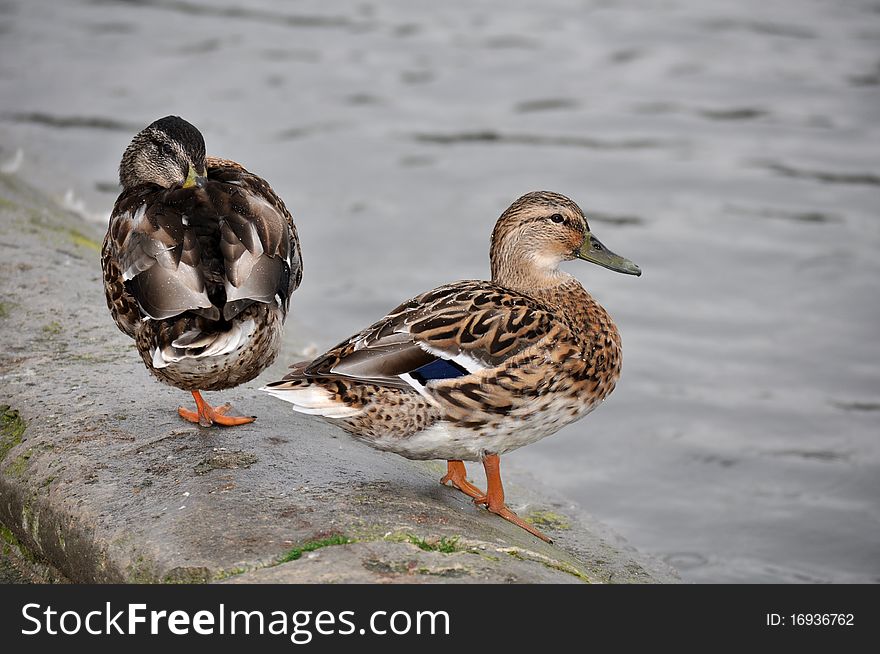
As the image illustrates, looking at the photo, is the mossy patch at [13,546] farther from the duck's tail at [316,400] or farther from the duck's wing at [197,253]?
the duck's tail at [316,400]

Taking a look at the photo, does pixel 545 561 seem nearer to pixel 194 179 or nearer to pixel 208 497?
pixel 208 497

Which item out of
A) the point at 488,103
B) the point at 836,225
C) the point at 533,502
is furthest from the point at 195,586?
the point at 488,103

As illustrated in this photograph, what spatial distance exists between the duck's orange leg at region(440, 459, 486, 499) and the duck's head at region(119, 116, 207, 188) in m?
1.70

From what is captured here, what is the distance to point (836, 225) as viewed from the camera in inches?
438

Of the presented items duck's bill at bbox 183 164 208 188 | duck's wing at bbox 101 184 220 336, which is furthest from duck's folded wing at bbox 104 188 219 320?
duck's bill at bbox 183 164 208 188

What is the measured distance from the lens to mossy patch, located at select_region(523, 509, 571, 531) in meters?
6.08

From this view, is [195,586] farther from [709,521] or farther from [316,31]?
[316,31]

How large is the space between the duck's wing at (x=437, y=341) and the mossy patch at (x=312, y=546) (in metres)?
0.77

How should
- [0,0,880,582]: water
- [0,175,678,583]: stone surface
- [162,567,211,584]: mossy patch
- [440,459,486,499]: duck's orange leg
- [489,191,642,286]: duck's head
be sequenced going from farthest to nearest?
1. [0,0,880,582]: water
2. [489,191,642,286]: duck's head
3. [440,459,486,499]: duck's orange leg
4. [0,175,678,583]: stone surface
5. [162,567,211,584]: mossy patch

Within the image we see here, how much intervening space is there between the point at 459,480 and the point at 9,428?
6.40ft

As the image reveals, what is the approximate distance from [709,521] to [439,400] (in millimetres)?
3170

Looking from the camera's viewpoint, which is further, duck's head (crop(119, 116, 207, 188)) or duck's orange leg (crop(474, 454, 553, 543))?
duck's head (crop(119, 116, 207, 188))

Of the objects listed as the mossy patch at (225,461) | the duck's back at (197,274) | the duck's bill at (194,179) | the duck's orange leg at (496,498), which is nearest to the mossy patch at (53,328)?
the duck's back at (197,274)

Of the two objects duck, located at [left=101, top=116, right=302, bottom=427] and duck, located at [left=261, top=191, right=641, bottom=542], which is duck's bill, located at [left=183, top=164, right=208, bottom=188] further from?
duck, located at [left=261, top=191, right=641, bottom=542]
